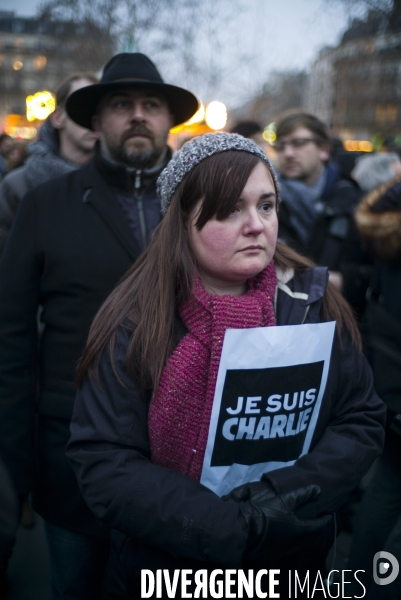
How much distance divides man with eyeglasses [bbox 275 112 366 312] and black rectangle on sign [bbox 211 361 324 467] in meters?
1.68

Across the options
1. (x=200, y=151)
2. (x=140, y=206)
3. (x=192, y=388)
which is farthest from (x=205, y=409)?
(x=140, y=206)

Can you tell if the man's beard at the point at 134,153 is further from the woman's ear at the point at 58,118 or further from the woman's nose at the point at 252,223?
the woman's ear at the point at 58,118

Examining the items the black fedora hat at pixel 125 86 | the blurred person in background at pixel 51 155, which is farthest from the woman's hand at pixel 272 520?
the blurred person in background at pixel 51 155

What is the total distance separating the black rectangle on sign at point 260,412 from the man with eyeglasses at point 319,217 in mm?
1685

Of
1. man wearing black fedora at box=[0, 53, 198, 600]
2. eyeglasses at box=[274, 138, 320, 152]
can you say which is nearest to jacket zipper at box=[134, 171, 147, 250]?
man wearing black fedora at box=[0, 53, 198, 600]

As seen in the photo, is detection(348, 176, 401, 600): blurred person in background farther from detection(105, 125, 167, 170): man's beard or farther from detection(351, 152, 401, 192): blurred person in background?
detection(351, 152, 401, 192): blurred person in background

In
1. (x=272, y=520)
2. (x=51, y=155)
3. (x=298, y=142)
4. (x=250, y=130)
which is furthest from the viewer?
(x=250, y=130)

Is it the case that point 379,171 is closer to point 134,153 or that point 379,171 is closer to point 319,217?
point 319,217

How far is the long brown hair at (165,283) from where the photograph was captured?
1.64 meters

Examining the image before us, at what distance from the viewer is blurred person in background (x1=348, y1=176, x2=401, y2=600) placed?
2500 mm

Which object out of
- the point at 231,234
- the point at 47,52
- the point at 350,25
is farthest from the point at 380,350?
the point at 47,52

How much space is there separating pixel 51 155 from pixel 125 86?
0.98 metres

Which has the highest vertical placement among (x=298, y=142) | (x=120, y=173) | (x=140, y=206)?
(x=298, y=142)

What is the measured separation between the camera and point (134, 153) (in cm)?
242
